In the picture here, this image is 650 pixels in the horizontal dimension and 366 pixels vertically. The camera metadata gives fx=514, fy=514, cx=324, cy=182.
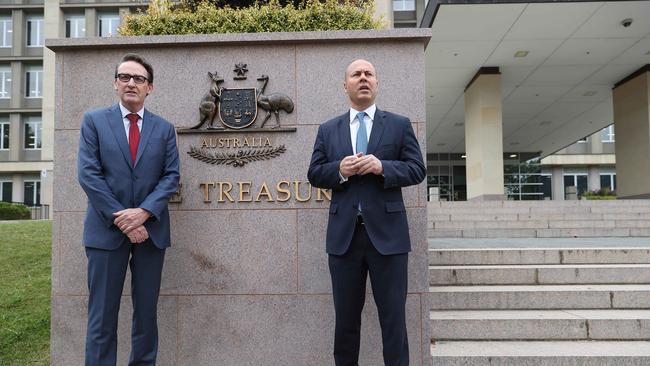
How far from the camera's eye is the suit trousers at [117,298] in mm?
3713

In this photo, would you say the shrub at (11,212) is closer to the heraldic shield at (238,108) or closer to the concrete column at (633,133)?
the heraldic shield at (238,108)

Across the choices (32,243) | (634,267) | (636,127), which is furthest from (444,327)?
(636,127)

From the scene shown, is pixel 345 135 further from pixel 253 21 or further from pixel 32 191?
pixel 32 191

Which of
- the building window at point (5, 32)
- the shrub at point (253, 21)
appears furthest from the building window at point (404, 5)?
the shrub at point (253, 21)

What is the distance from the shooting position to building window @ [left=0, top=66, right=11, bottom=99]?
1540 inches

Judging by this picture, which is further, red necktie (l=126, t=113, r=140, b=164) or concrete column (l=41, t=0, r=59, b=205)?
concrete column (l=41, t=0, r=59, b=205)

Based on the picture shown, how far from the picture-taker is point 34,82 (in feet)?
129

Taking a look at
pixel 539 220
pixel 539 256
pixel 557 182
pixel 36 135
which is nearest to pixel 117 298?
pixel 539 256

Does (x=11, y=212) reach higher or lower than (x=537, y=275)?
higher

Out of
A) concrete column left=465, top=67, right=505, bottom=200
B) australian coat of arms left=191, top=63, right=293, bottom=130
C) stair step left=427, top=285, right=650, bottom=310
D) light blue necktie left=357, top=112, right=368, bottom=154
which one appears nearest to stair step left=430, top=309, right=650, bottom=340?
stair step left=427, top=285, right=650, bottom=310

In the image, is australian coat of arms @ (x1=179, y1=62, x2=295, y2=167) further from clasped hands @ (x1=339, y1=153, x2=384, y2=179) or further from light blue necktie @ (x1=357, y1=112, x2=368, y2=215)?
clasped hands @ (x1=339, y1=153, x2=384, y2=179)

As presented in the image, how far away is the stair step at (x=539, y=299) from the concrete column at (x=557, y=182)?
46.4 m

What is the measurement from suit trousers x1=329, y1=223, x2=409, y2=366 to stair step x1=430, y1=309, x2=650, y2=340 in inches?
60.2

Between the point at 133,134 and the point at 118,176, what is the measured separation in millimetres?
373
